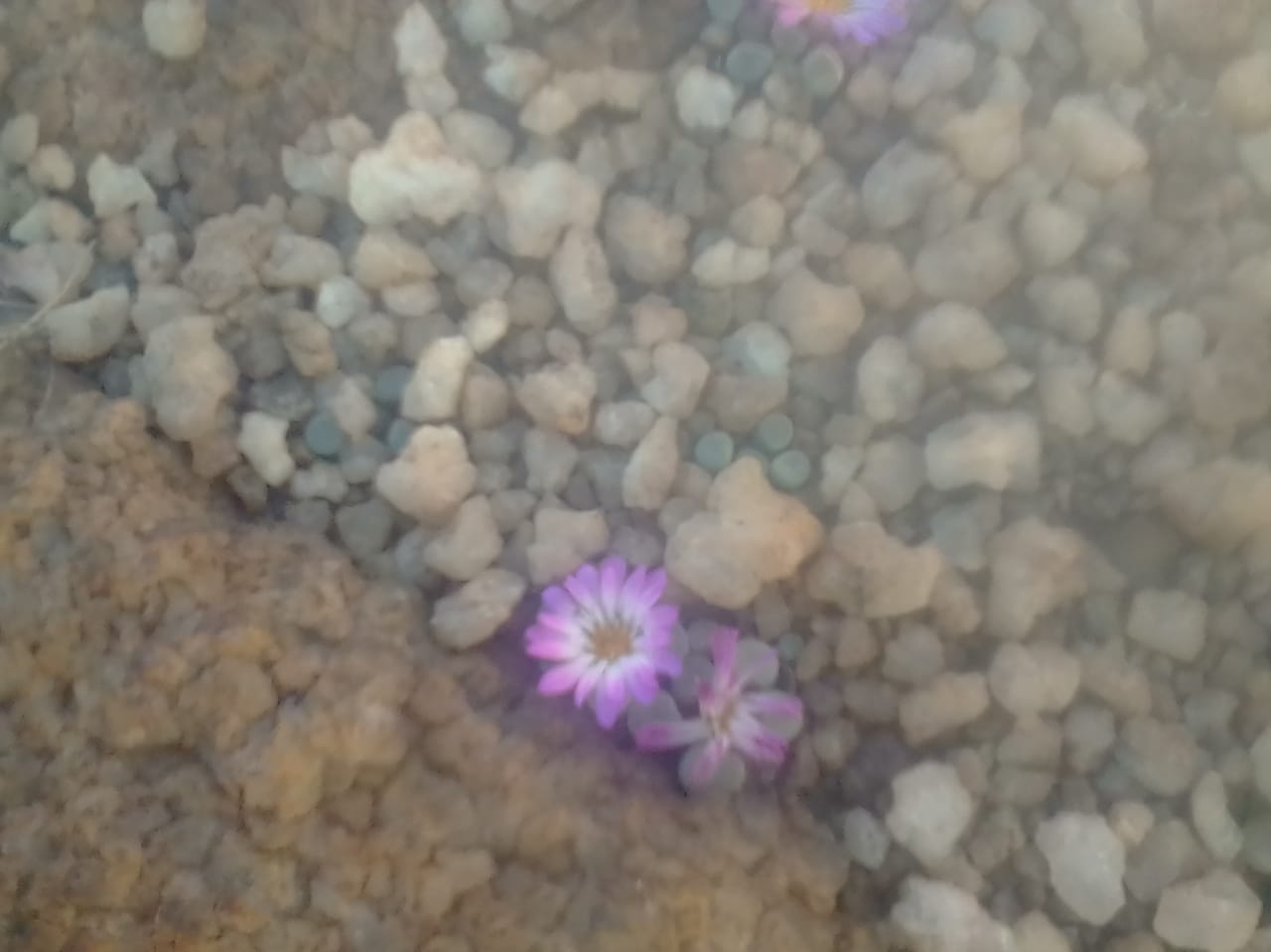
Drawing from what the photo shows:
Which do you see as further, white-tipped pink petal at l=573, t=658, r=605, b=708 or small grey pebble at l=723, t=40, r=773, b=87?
small grey pebble at l=723, t=40, r=773, b=87

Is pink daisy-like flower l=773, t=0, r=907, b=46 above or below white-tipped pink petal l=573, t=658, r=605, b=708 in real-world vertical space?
above

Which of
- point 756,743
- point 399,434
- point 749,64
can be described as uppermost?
point 749,64

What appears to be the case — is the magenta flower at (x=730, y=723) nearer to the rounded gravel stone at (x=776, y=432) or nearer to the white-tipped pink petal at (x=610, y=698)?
the white-tipped pink petal at (x=610, y=698)

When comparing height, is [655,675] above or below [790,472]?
below

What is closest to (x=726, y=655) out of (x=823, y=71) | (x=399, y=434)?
(x=399, y=434)

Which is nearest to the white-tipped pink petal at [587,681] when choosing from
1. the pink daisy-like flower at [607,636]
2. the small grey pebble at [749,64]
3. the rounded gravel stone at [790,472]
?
the pink daisy-like flower at [607,636]

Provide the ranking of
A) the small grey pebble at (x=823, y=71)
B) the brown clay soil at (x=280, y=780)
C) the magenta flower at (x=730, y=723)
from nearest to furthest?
the brown clay soil at (x=280, y=780) → the magenta flower at (x=730, y=723) → the small grey pebble at (x=823, y=71)

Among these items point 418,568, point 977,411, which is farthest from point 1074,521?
point 418,568

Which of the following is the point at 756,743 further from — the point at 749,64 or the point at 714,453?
the point at 749,64

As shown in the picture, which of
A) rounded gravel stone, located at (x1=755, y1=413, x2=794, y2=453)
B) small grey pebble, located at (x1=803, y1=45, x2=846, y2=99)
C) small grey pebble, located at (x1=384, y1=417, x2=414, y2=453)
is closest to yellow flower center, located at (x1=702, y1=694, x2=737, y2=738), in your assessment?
rounded gravel stone, located at (x1=755, y1=413, x2=794, y2=453)

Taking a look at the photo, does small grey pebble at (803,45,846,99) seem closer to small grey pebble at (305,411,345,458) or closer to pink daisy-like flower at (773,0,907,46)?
pink daisy-like flower at (773,0,907,46)
